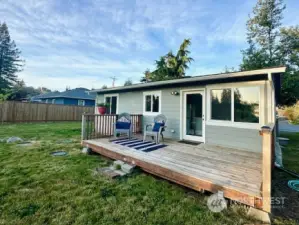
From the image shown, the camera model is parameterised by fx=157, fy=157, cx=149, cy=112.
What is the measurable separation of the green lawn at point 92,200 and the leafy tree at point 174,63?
16.4m

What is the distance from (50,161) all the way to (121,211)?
279 cm

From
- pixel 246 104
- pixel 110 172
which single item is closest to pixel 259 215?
pixel 110 172

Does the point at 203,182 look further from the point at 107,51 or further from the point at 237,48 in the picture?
the point at 237,48

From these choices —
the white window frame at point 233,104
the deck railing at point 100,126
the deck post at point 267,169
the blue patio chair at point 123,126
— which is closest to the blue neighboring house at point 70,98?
the deck railing at point 100,126

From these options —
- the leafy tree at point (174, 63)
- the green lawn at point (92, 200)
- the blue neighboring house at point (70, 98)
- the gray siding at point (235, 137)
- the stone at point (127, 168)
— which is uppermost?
the leafy tree at point (174, 63)

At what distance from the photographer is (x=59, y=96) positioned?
63.9 feet

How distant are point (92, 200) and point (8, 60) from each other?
29.1m

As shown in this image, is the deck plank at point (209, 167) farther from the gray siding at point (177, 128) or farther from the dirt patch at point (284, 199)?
the gray siding at point (177, 128)

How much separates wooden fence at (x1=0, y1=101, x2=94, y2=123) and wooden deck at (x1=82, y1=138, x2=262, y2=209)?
1202cm

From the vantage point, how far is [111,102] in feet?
29.0

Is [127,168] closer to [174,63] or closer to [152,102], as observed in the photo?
[152,102]

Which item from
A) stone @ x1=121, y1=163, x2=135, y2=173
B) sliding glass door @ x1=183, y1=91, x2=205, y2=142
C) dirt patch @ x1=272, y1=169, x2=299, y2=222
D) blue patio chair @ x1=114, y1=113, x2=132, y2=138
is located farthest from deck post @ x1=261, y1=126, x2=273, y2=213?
blue patio chair @ x1=114, y1=113, x2=132, y2=138

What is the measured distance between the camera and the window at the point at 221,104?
15.8 feet

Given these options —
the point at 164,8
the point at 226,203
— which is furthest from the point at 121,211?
the point at 164,8
